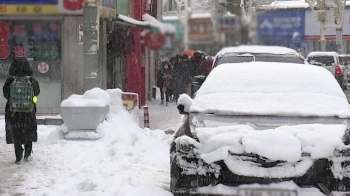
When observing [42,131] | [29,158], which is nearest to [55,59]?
[42,131]

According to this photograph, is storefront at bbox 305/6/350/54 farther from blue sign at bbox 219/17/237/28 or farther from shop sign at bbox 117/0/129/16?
shop sign at bbox 117/0/129/16

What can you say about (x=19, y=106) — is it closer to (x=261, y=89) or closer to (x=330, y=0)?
(x=261, y=89)

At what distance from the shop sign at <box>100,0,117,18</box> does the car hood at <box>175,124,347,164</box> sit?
20.8ft

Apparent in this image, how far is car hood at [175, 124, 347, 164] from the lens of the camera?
4.93 m

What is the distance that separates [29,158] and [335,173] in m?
4.69

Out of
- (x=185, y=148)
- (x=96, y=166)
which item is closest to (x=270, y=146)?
(x=185, y=148)

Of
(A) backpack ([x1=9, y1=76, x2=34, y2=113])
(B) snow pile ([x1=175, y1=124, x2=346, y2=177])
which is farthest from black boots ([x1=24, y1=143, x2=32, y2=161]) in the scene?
(B) snow pile ([x1=175, y1=124, x2=346, y2=177])

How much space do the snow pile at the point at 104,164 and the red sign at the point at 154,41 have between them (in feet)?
8.50

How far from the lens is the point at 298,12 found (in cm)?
445

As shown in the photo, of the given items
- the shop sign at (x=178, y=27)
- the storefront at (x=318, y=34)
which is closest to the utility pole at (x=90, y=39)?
the storefront at (x=318, y=34)

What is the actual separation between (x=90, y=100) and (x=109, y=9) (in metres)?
2.56

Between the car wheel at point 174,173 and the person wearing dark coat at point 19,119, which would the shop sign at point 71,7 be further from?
the car wheel at point 174,173

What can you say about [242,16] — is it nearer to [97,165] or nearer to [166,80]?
[97,165]

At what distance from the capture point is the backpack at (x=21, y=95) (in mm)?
7711
